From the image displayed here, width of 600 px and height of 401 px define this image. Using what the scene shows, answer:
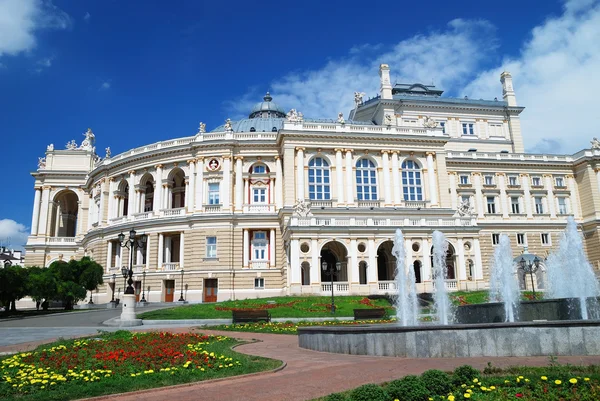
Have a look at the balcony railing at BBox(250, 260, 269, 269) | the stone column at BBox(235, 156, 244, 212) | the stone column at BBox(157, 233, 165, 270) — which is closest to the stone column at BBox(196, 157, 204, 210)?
the stone column at BBox(235, 156, 244, 212)

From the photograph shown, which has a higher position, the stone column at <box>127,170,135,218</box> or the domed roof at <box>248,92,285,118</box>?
the domed roof at <box>248,92,285,118</box>

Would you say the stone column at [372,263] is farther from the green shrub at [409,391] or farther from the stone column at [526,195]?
the green shrub at [409,391]

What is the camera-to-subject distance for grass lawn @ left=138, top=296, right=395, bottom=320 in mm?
32500

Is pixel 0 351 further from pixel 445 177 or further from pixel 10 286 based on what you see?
pixel 445 177

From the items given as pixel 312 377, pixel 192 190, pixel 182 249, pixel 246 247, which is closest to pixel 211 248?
pixel 182 249

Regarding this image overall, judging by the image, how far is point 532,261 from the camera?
4878 centimetres

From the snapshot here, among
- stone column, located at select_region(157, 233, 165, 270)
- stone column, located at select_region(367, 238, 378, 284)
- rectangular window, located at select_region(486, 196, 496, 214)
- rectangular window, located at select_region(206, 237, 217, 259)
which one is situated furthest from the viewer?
rectangular window, located at select_region(486, 196, 496, 214)

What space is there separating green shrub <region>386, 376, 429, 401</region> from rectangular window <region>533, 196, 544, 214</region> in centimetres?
6514

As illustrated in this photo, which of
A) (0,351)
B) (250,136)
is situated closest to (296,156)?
(250,136)

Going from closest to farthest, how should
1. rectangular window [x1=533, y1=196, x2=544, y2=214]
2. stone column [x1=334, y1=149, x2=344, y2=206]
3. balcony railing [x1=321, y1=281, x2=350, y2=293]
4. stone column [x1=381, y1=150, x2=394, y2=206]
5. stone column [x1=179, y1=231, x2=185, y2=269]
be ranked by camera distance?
balcony railing [x1=321, y1=281, x2=350, y2=293], stone column [x1=334, y1=149, x2=344, y2=206], stone column [x1=381, y1=150, x2=394, y2=206], stone column [x1=179, y1=231, x2=185, y2=269], rectangular window [x1=533, y1=196, x2=544, y2=214]

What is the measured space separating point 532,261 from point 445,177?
1407 centimetres

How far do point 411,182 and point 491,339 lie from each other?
45.0m

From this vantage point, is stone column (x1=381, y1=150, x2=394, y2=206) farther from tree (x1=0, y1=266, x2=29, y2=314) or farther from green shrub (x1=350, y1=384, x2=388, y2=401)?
green shrub (x1=350, y1=384, x2=388, y2=401)

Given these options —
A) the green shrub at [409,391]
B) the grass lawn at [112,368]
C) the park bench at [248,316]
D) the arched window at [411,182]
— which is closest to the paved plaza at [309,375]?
the grass lawn at [112,368]
